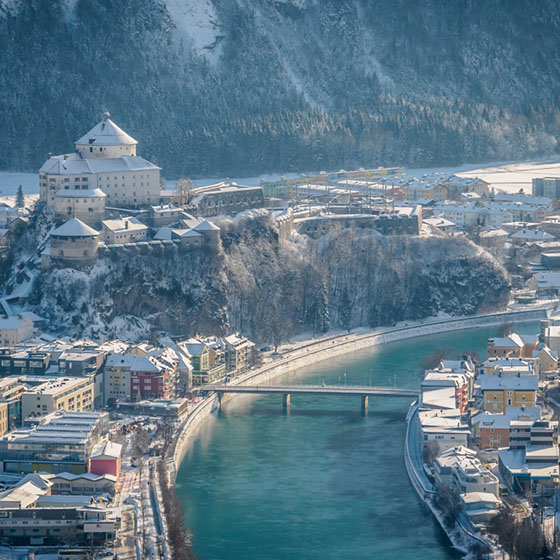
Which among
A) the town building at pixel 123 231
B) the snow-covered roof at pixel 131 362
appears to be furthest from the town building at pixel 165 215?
the snow-covered roof at pixel 131 362

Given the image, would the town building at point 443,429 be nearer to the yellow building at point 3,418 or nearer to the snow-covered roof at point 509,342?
the snow-covered roof at point 509,342

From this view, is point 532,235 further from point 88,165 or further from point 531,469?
point 531,469

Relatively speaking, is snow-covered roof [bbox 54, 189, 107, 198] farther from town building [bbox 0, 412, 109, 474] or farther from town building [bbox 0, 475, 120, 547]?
town building [bbox 0, 475, 120, 547]

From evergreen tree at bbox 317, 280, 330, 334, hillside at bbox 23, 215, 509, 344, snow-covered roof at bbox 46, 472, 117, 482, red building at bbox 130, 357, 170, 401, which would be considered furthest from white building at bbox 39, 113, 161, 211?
snow-covered roof at bbox 46, 472, 117, 482

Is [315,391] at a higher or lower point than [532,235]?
lower

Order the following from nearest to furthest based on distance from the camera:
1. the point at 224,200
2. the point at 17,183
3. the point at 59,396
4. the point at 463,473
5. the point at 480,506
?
the point at 480,506
the point at 463,473
the point at 59,396
the point at 224,200
the point at 17,183

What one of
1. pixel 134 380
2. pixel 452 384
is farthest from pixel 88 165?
pixel 452 384
